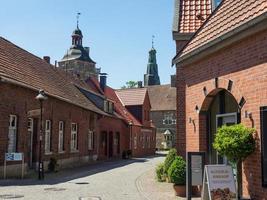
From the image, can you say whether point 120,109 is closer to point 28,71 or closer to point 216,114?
point 28,71

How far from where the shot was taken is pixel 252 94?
9.66 meters

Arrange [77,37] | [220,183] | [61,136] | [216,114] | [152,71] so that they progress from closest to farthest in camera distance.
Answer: [220,183], [216,114], [61,136], [77,37], [152,71]

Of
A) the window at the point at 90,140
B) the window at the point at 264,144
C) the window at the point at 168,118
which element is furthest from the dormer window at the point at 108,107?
the window at the point at 168,118

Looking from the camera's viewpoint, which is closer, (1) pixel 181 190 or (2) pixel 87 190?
(1) pixel 181 190

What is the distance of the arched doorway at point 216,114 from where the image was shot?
11344mm

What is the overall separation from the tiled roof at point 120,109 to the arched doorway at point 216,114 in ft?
106

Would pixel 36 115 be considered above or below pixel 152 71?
below

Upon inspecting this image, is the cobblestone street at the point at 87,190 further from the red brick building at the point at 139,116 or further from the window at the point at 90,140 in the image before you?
the red brick building at the point at 139,116

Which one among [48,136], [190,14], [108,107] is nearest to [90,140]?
[108,107]

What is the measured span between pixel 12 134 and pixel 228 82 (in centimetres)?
1223

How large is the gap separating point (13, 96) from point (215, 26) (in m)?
10.9

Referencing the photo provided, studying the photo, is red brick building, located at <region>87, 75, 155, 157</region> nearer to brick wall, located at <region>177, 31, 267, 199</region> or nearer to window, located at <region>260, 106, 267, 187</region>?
brick wall, located at <region>177, 31, 267, 199</region>

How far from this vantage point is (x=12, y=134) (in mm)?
19844

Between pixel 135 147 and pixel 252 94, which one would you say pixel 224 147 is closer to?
pixel 252 94
